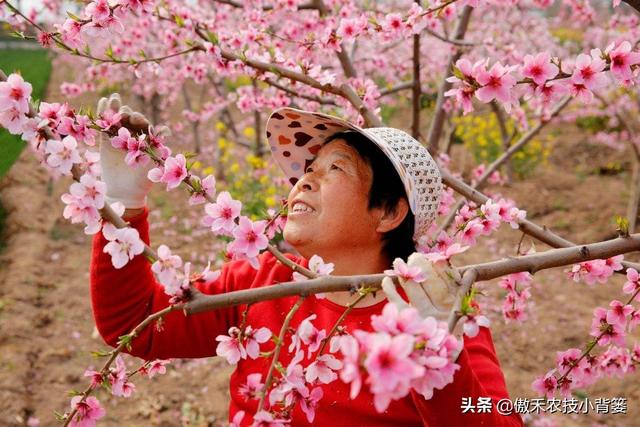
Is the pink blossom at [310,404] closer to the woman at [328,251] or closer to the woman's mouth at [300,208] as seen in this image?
the woman at [328,251]

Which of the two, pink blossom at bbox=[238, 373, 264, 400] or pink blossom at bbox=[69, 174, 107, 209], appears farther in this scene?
pink blossom at bbox=[238, 373, 264, 400]

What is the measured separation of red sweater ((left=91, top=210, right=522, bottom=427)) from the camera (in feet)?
5.23

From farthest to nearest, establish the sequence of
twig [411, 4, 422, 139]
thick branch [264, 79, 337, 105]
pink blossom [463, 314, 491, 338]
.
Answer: twig [411, 4, 422, 139] → thick branch [264, 79, 337, 105] → pink blossom [463, 314, 491, 338]

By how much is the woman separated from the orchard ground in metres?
2.04

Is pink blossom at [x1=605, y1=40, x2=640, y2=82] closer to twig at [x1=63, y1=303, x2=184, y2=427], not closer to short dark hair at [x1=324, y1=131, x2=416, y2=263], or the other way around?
short dark hair at [x1=324, y1=131, x2=416, y2=263]

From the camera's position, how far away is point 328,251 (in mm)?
1694

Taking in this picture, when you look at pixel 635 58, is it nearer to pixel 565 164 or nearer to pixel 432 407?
pixel 432 407

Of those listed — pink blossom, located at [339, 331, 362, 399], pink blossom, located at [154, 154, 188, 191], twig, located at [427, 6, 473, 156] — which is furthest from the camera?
twig, located at [427, 6, 473, 156]

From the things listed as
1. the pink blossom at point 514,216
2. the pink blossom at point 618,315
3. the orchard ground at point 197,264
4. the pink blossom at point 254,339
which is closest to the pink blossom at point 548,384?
the pink blossom at point 618,315

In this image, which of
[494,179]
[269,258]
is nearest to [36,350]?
[269,258]

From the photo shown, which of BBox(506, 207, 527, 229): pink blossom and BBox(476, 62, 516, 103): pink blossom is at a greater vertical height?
BBox(476, 62, 516, 103): pink blossom

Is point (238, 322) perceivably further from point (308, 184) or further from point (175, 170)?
point (175, 170)

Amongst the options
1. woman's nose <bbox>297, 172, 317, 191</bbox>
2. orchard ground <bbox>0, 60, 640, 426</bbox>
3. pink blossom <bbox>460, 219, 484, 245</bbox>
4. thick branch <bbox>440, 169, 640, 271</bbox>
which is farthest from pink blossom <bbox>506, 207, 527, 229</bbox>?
orchard ground <bbox>0, 60, 640, 426</bbox>

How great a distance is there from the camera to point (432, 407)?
121cm
